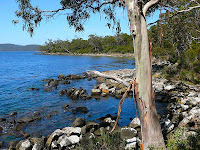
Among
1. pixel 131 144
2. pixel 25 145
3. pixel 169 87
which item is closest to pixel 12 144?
pixel 25 145

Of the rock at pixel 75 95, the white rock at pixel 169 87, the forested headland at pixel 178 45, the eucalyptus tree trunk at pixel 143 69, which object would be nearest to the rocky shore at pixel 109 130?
the white rock at pixel 169 87

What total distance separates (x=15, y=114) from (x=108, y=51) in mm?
71828

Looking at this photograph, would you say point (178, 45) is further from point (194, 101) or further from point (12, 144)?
point (12, 144)

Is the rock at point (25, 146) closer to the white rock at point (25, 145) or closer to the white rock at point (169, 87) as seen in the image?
the white rock at point (25, 145)

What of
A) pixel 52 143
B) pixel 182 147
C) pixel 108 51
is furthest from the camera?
pixel 108 51

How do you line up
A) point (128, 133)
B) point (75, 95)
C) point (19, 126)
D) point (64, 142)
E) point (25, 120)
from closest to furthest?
point (64, 142)
point (128, 133)
point (19, 126)
point (25, 120)
point (75, 95)

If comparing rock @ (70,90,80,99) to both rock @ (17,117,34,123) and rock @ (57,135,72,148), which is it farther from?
rock @ (57,135,72,148)

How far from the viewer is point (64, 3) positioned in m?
7.54

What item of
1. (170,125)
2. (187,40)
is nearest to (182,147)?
(170,125)

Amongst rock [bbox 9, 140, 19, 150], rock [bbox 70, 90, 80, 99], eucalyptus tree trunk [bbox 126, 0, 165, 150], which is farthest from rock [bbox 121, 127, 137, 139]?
rock [bbox 70, 90, 80, 99]

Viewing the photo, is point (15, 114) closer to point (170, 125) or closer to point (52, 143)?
point (52, 143)

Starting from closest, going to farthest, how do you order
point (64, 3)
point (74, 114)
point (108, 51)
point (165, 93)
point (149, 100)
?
point (149, 100), point (64, 3), point (74, 114), point (165, 93), point (108, 51)

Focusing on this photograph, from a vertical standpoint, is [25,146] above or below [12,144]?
above

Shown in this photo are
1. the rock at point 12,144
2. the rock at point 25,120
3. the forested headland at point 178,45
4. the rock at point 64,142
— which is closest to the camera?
the rock at point 64,142
